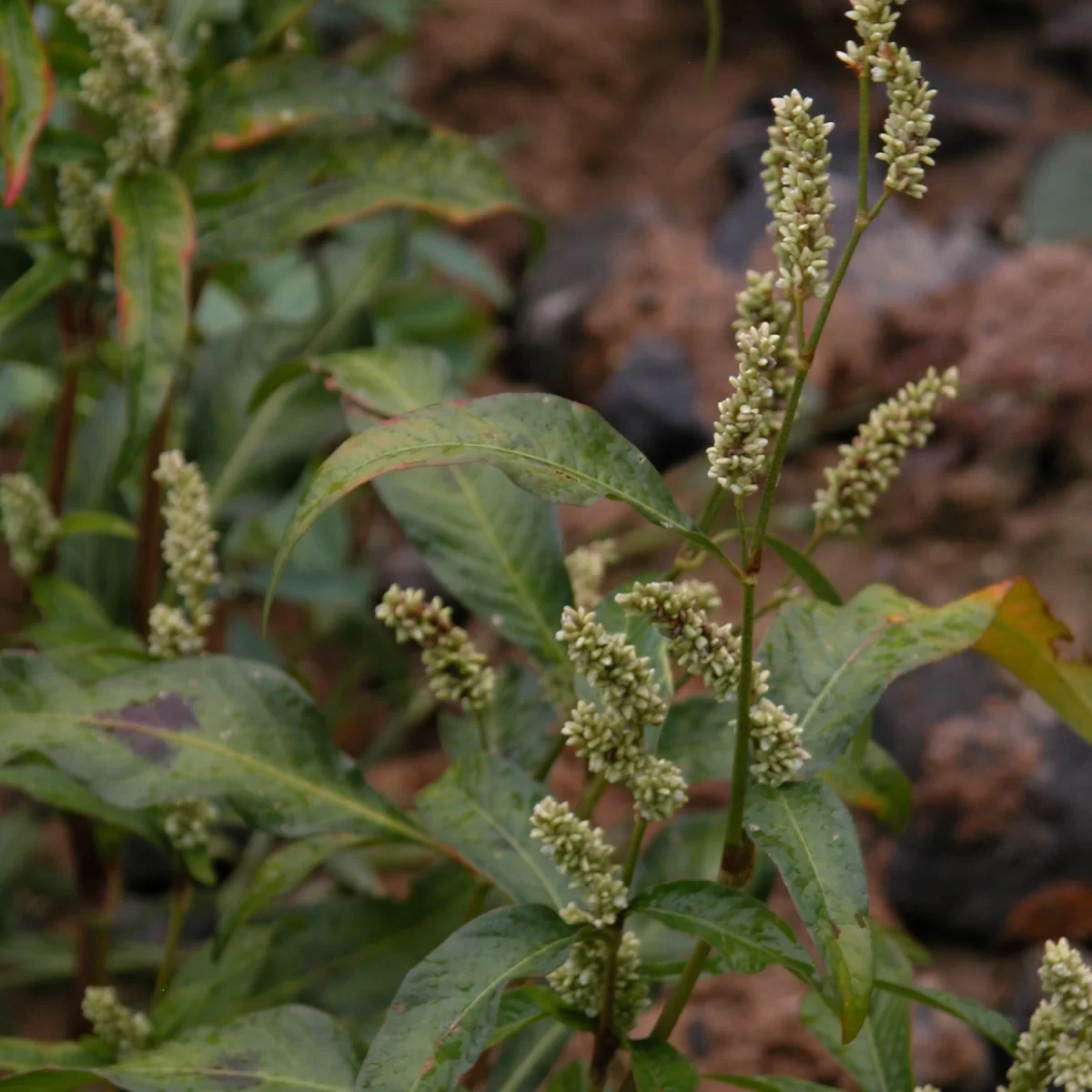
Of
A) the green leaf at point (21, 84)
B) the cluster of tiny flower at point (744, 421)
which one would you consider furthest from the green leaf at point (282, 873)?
the green leaf at point (21, 84)

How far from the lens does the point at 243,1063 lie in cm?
86

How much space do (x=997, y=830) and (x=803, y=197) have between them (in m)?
1.13

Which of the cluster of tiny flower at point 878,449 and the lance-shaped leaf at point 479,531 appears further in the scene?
the lance-shaped leaf at point 479,531

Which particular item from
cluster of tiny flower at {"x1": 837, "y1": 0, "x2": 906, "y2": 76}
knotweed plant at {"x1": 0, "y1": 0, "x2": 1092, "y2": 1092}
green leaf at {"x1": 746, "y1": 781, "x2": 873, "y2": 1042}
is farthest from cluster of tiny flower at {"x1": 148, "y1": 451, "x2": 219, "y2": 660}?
cluster of tiny flower at {"x1": 837, "y1": 0, "x2": 906, "y2": 76}

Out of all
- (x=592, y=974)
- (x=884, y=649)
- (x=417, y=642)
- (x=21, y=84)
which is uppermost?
(x=21, y=84)

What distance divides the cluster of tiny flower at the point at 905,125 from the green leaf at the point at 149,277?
1.93 ft

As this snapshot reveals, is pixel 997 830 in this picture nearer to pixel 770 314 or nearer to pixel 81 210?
pixel 770 314

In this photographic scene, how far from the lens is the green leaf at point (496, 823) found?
0.90 m

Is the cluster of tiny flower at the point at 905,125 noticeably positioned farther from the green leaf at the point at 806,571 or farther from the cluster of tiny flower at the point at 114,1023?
the cluster of tiny flower at the point at 114,1023

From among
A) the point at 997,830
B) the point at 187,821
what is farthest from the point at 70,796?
the point at 997,830

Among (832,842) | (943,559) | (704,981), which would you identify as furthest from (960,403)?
(832,842)

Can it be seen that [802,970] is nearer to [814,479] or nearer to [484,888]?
[484,888]

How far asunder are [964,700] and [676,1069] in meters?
1.02

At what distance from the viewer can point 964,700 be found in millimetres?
1700
